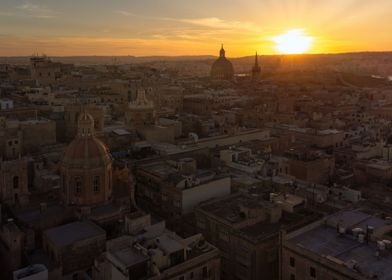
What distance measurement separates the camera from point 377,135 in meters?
58.2

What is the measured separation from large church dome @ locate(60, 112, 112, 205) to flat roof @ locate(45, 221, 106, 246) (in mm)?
3519

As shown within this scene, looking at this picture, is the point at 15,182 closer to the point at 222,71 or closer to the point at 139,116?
the point at 139,116

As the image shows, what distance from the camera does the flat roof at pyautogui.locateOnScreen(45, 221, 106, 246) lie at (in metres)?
25.0

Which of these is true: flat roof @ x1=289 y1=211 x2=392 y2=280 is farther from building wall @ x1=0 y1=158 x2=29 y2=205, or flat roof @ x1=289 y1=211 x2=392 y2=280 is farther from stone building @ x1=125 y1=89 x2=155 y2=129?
stone building @ x1=125 y1=89 x2=155 y2=129

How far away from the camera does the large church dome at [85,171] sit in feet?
100

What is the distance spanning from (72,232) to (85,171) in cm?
533

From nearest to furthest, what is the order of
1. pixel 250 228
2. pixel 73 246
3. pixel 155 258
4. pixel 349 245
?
pixel 155 258
pixel 349 245
pixel 73 246
pixel 250 228

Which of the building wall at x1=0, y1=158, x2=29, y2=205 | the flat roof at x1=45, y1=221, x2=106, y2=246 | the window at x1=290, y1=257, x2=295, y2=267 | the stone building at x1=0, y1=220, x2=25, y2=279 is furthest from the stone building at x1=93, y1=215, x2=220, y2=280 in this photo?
the building wall at x1=0, y1=158, x2=29, y2=205

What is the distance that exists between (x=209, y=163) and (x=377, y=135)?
2682 cm

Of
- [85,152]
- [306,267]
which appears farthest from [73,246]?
[306,267]

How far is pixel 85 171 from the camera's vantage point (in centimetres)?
3045

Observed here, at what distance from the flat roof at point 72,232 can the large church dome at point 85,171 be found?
139 inches

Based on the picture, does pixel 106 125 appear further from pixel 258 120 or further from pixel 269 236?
pixel 269 236

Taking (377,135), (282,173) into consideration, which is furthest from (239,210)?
(377,135)
